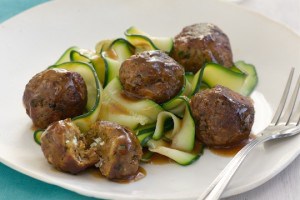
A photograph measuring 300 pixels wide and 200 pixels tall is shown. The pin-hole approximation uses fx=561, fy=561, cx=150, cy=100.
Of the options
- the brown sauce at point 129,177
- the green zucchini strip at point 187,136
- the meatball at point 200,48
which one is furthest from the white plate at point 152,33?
the meatball at point 200,48

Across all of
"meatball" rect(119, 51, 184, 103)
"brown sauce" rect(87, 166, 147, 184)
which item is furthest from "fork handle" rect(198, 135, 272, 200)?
"meatball" rect(119, 51, 184, 103)

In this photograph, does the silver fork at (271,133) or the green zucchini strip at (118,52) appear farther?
the green zucchini strip at (118,52)

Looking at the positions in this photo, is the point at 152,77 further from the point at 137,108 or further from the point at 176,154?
Answer: the point at 176,154

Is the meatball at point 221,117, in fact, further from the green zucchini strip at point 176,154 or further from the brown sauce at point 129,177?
the brown sauce at point 129,177

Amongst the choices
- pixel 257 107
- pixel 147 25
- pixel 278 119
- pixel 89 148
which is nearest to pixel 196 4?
pixel 147 25

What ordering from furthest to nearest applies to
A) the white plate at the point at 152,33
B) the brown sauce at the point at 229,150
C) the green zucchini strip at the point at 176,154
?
the brown sauce at the point at 229,150, the green zucchini strip at the point at 176,154, the white plate at the point at 152,33

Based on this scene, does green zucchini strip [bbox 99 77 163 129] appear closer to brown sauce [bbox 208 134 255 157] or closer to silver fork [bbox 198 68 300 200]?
brown sauce [bbox 208 134 255 157]

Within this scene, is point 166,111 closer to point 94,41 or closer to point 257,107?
point 257,107

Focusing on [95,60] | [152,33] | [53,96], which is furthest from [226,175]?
[152,33]
